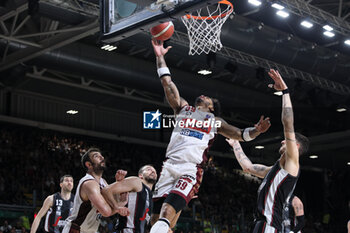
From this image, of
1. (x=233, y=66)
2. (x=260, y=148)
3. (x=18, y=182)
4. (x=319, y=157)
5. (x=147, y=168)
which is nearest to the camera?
(x=147, y=168)

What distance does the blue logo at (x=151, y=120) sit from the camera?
29.9 meters

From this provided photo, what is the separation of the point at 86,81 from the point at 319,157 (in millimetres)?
16205

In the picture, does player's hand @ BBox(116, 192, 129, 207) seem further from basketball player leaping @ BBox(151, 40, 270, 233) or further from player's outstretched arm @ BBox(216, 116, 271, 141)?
player's outstretched arm @ BBox(216, 116, 271, 141)

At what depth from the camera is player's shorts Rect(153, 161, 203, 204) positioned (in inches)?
256

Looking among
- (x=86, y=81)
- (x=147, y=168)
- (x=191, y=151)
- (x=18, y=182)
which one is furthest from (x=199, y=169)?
(x=86, y=81)

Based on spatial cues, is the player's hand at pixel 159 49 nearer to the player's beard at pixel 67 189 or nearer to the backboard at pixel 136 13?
the backboard at pixel 136 13

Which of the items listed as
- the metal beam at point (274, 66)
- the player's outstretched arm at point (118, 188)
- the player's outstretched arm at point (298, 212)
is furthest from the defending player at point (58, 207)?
the metal beam at point (274, 66)

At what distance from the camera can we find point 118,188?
7.30m

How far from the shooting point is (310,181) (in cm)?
A: 3853

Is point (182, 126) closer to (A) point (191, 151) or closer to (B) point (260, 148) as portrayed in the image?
(A) point (191, 151)

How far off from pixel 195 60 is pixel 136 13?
11554 mm

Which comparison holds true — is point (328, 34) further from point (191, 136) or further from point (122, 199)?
point (191, 136)

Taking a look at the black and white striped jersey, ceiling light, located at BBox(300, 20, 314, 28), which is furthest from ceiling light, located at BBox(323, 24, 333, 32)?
the black and white striped jersey

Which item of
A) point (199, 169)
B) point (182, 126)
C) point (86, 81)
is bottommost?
point (199, 169)
